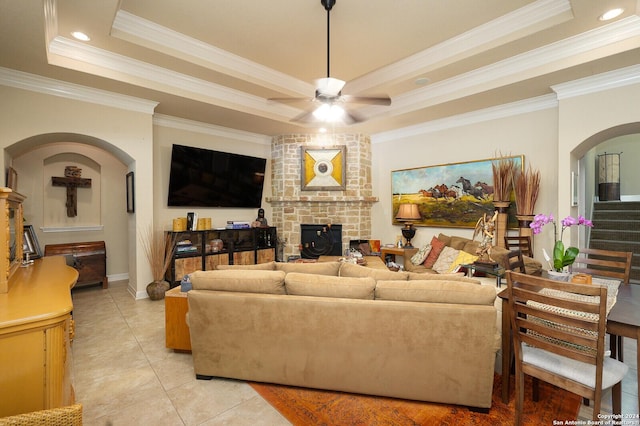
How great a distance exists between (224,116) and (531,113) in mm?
4681

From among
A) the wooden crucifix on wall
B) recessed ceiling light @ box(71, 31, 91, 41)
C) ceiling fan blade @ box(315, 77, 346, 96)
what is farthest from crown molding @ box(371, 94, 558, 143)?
the wooden crucifix on wall

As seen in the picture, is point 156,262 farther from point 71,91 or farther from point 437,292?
point 437,292

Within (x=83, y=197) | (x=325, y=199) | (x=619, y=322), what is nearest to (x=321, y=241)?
(x=325, y=199)

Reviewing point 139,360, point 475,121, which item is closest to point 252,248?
point 139,360

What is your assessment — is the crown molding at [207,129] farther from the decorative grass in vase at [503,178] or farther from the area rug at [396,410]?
the area rug at [396,410]

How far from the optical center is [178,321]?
2.76 meters

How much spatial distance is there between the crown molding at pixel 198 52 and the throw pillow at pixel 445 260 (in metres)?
3.37

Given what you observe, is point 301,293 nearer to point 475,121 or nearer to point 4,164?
point 4,164

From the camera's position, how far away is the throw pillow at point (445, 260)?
4340 millimetres

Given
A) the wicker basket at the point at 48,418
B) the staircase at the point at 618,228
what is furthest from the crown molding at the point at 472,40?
the staircase at the point at 618,228

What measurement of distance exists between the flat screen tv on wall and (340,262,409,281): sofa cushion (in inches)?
154

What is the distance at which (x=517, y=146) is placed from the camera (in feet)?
14.4

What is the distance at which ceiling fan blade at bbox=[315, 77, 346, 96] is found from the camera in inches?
104

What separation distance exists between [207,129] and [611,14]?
219 inches
